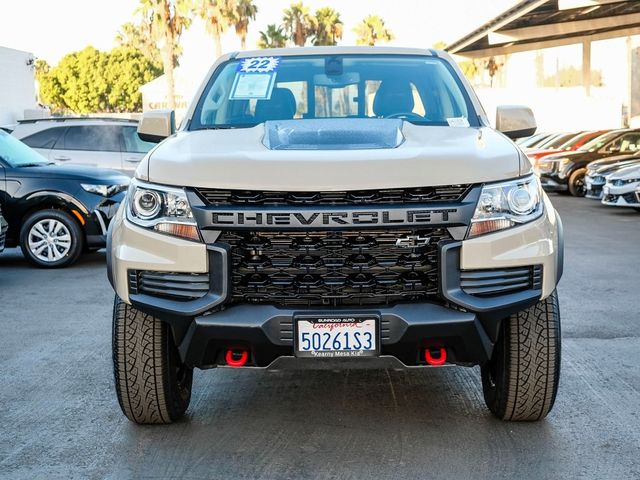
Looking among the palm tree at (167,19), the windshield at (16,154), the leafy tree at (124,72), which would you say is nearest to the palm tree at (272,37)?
the palm tree at (167,19)

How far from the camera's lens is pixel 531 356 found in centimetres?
445

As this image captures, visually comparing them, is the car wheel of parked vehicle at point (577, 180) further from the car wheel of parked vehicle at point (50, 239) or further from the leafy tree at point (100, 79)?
the leafy tree at point (100, 79)

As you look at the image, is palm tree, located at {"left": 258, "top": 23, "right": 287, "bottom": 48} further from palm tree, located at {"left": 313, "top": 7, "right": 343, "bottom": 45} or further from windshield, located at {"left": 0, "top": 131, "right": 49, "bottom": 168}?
windshield, located at {"left": 0, "top": 131, "right": 49, "bottom": 168}

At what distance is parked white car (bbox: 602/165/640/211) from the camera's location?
695 inches

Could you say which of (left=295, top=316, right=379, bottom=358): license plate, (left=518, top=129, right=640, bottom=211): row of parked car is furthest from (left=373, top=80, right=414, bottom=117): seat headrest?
(left=518, top=129, right=640, bottom=211): row of parked car

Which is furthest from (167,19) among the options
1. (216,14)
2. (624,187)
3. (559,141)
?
(624,187)

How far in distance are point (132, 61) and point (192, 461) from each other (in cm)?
9776

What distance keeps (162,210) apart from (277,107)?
4.80ft

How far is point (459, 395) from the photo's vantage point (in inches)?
210

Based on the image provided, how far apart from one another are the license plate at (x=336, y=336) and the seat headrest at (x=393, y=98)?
5.91 feet

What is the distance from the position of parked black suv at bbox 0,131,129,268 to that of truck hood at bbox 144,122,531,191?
692cm

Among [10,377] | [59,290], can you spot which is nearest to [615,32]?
[59,290]

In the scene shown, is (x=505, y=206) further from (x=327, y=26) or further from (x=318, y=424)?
(x=327, y=26)

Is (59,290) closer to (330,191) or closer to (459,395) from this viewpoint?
(459,395)
